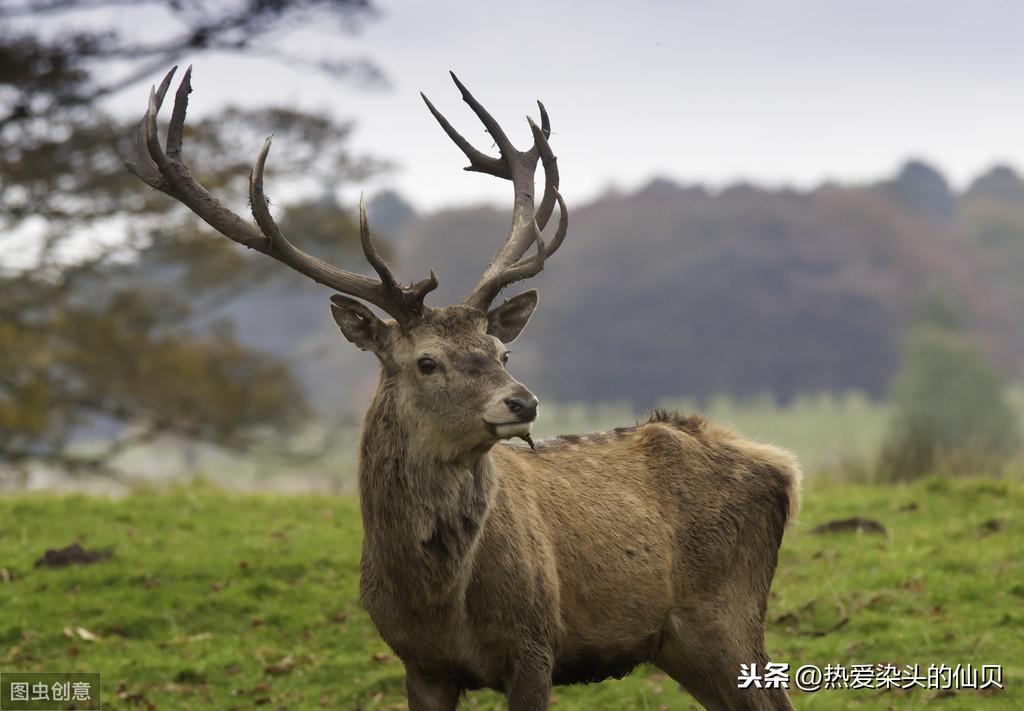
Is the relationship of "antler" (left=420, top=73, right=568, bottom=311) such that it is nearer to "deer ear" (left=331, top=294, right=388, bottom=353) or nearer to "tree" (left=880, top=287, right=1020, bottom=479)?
"deer ear" (left=331, top=294, right=388, bottom=353)

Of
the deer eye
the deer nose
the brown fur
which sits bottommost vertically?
the brown fur

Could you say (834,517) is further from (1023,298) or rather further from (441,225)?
(1023,298)

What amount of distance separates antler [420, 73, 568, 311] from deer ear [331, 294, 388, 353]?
16.8 inches

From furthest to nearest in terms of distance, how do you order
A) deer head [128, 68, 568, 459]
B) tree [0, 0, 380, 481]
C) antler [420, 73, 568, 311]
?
1. tree [0, 0, 380, 481]
2. antler [420, 73, 568, 311]
3. deer head [128, 68, 568, 459]

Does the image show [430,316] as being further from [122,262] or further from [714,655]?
[122,262]

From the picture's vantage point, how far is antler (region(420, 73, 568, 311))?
621 cm

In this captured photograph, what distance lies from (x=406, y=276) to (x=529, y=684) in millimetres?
50579

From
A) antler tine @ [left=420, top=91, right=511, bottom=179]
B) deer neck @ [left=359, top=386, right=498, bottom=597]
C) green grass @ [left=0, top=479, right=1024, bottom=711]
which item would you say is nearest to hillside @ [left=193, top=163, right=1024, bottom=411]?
green grass @ [left=0, top=479, right=1024, bottom=711]

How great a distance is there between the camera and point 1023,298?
2842 inches

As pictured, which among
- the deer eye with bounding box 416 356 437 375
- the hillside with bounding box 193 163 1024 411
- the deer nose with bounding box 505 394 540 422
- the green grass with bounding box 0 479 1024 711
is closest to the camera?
the deer nose with bounding box 505 394 540 422

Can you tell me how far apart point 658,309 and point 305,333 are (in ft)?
67.2

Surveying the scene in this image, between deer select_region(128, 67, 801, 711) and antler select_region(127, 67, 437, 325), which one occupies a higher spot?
antler select_region(127, 67, 437, 325)

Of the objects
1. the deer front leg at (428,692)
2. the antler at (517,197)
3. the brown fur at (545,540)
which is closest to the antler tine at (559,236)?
the antler at (517,197)

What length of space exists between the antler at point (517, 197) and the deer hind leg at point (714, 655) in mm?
1791
